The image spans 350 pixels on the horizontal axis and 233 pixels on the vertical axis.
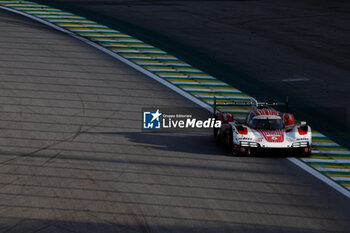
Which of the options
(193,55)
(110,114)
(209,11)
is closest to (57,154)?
(110,114)

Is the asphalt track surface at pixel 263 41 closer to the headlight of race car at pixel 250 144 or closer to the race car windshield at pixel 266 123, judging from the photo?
the race car windshield at pixel 266 123

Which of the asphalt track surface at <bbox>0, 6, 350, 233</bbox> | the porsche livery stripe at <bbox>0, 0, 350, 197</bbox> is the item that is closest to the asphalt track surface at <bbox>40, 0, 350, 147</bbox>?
the porsche livery stripe at <bbox>0, 0, 350, 197</bbox>

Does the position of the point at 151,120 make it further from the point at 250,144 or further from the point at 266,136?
the point at 266,136

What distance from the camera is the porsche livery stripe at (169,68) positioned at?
2192cm

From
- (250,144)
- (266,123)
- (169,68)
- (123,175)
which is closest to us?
(123,175)

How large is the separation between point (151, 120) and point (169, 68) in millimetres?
7702

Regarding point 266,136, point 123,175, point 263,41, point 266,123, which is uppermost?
point 263,41

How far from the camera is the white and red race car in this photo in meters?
21.5

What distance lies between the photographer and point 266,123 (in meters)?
22.4

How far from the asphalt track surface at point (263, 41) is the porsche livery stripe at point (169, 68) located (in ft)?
2.71

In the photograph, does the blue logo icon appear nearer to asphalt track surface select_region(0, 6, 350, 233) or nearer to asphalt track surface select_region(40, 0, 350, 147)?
asphalt track surface select_region(0, 6, 350, 233)

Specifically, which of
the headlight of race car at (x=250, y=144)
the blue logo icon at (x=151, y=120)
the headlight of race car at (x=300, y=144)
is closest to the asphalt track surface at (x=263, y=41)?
the headlight of race car at (x=300, y=144)

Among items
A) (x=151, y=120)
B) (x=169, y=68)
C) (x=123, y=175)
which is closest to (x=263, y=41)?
(x=169, y=68)

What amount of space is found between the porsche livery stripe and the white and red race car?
31.0 inches
